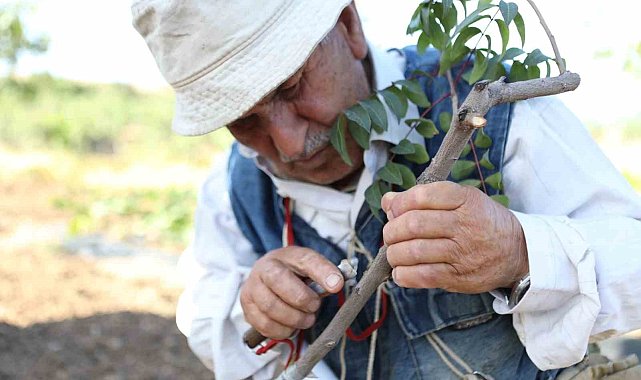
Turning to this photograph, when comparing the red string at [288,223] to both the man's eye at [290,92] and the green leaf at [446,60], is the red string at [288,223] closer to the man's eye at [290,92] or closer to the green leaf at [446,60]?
the man's eye at [290,92]

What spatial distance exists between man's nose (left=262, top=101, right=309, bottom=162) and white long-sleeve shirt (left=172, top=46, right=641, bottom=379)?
162mm

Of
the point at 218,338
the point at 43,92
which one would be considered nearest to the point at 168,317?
the point at 218,338

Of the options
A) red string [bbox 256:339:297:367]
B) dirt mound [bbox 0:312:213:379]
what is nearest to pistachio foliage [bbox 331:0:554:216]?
red string [bbox 256:339:297:367]

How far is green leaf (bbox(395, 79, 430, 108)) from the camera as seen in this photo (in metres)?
1.58

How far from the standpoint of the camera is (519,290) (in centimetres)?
137

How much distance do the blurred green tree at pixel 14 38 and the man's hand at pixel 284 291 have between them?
7364 mm

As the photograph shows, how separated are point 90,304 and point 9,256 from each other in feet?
4.75

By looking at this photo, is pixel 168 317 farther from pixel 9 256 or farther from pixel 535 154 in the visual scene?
pixel 535 154

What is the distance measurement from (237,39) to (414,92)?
37 centimetres

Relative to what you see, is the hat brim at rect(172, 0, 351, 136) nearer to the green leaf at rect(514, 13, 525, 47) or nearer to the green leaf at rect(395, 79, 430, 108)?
the green leaf at rect(395, 79, 430, 108)

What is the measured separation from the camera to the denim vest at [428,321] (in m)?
1.64

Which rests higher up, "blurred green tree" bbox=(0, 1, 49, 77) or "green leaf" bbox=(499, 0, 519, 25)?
"green leaf" bbox=(499, 0, 519, 25)

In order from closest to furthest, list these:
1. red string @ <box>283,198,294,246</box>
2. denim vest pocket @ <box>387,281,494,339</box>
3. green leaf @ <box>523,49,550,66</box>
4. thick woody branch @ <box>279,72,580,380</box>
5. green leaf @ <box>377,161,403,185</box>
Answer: thick woody branch @ <box>279,72,580,380</box>, green leaf @ <box>523,49,550,66</box>, green leaf @ <box>377,161,403,185</box>, denim vest pocket @ <box>387,281,494,339</box>, red string @ <box>283,198,294,246</box>

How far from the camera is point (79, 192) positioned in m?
9.79
